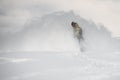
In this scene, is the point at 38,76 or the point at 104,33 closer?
the point at 38,76

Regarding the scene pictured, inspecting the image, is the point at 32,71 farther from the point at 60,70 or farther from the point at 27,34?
the point at 27,34

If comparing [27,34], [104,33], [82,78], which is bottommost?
[82,78]

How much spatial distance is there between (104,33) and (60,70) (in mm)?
20991

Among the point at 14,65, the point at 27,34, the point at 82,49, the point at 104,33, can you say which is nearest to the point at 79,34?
the point at 82,49

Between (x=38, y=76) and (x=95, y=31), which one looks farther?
(x=95, y=31)

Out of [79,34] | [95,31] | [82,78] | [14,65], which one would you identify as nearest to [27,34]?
[95,31]

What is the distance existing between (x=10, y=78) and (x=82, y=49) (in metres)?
7.16

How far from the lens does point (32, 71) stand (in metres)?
8.12

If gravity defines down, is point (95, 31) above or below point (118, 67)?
above

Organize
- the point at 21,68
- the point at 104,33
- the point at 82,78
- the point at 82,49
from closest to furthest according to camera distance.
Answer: the point at 82,78 < the point at 21,68 < the point at 82,49 < the point at 104,33

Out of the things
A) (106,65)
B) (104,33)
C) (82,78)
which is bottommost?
(82,78)

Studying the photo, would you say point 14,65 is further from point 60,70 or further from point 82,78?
point 82,78

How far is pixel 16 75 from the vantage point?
7.73 m

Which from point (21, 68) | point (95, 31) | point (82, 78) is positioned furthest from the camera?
point (95, 31)
